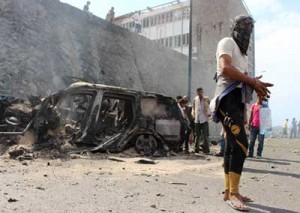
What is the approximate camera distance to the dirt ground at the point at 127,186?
146 inches

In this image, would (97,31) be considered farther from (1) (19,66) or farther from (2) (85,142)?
(2) (85,142)

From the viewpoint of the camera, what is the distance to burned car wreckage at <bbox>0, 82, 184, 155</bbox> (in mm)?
7871

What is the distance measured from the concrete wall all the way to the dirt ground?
7364mm

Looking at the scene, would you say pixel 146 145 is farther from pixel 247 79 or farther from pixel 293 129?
pixel 293 129

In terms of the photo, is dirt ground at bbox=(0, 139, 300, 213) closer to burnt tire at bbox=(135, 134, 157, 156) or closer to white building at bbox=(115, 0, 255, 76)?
burnt tire at bbox=(135, 134, 157, 156)

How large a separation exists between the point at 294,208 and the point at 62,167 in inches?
140

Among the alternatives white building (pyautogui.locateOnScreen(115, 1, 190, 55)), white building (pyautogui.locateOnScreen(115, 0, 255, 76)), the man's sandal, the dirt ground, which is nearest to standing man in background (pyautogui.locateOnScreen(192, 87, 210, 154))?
the dirt ground

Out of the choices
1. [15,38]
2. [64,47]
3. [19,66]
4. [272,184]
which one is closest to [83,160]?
[272,184]

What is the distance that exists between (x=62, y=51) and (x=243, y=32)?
43.0ft

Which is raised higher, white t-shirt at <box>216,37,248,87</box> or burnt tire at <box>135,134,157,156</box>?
white t-shirt at <box>216,37,248,87</box>

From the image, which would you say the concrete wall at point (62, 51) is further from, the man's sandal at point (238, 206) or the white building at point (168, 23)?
the white building at point (168, 23)

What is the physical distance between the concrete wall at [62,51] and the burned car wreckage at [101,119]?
463cm

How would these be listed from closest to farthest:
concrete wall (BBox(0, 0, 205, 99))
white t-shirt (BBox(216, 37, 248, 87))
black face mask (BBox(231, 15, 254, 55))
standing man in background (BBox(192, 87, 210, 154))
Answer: white t-shirt (BBox(216, 37, 248, 87))
black face mask (BBox(231, 15, 254, 55))
standing man in background (BBox(192, 87, 210, 154))
concrete wall (BBox(0, 0, 205, 99))

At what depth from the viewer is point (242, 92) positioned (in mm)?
3949
